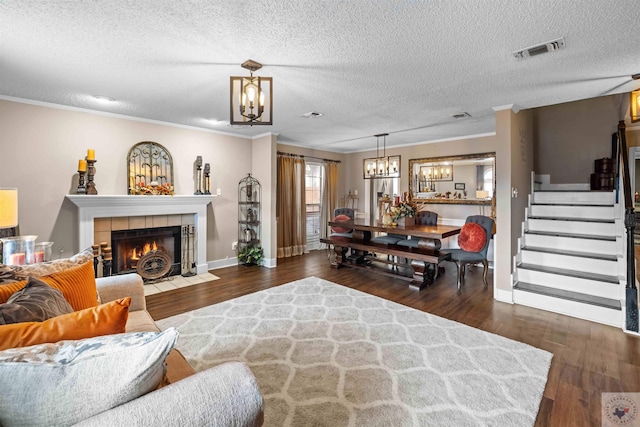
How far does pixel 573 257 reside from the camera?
3691 mm

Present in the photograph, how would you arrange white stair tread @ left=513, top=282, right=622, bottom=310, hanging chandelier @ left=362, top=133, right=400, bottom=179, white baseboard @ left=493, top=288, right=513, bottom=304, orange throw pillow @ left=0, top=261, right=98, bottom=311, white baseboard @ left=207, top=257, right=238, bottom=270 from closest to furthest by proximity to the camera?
orange throw pillow @ left=0, top=261, right=98, bottom=311 < white stair tread @ left=513, top=282, right=622, bottom=310 < white baseboard @ left=493, top=288, right=513, bottom=304 < white baseboard @ left=207, top=257, right=238, bottom=270 < hanging chandelier @ left=362, top=133, right=400, bottom=179

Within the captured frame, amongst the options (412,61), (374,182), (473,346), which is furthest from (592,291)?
(374,182)

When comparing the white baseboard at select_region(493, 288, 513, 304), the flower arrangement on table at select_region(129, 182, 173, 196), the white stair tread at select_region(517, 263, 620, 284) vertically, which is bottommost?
the white baseboard at select_region(493, 288, 513, 304)

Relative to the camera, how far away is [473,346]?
258 centimetres

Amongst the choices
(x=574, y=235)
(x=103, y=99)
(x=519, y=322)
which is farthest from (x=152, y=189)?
(x=574, y=235)

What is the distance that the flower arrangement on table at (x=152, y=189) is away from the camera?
14.3 ft

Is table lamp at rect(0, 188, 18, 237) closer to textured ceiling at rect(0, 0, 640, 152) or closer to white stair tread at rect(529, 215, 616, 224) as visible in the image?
textured ceiling at rect(0, 0, 640, 152)

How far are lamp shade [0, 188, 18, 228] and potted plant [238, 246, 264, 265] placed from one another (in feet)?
11.1

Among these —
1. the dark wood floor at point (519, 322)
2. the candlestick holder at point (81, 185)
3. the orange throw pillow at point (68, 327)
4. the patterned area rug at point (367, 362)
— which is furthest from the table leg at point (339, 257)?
the orange throw pillow at point (68, 327)

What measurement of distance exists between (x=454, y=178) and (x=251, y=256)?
4211 millimetres

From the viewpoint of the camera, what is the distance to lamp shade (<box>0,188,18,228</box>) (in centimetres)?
226

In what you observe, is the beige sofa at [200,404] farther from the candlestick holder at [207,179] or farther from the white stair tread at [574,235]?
the white stair tread at [574,235]

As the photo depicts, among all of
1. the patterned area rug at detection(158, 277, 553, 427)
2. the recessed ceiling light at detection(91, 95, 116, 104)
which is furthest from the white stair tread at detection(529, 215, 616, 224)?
the recessed ceiling light at detection(91, 95, 116, 104)

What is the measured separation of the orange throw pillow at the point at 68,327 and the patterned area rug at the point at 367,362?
110cm
